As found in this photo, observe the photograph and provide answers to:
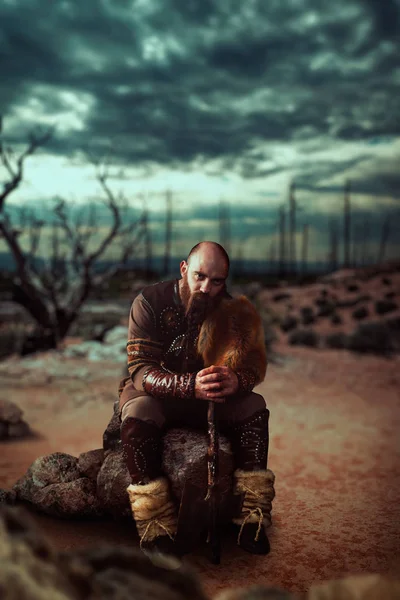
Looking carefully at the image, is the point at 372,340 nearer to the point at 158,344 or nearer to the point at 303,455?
the point at 303,455

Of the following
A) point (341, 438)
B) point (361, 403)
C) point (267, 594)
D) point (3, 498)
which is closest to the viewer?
point (267, 594)

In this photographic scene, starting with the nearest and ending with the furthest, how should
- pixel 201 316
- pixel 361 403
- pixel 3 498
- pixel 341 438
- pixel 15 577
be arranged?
pixel 15 577 < pixel 201 316 < pixel 3 498 < pixel 341 438 < pixel 361 403

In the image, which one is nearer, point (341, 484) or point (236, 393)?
point (236, 393)

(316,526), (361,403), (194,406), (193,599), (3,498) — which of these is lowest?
(361,403)

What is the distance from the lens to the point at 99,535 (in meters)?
3.39

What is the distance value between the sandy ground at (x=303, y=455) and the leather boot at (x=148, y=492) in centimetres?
24

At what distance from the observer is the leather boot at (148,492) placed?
119 inches

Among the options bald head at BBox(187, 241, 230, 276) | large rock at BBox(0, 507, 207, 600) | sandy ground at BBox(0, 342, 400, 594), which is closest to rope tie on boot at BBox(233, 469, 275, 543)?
sandy ground at BBox(0, 342, 400, 594)

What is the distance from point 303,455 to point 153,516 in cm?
274

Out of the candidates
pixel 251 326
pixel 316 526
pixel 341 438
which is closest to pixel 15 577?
pixel 251 326

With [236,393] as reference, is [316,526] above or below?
below

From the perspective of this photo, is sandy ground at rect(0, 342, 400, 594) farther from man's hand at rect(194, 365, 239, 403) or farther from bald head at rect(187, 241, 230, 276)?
bald head at rect(187, 241, 230, 276)

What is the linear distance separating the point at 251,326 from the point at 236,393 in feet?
1.50

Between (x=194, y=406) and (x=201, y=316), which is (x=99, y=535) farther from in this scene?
(x=201, y=316)
